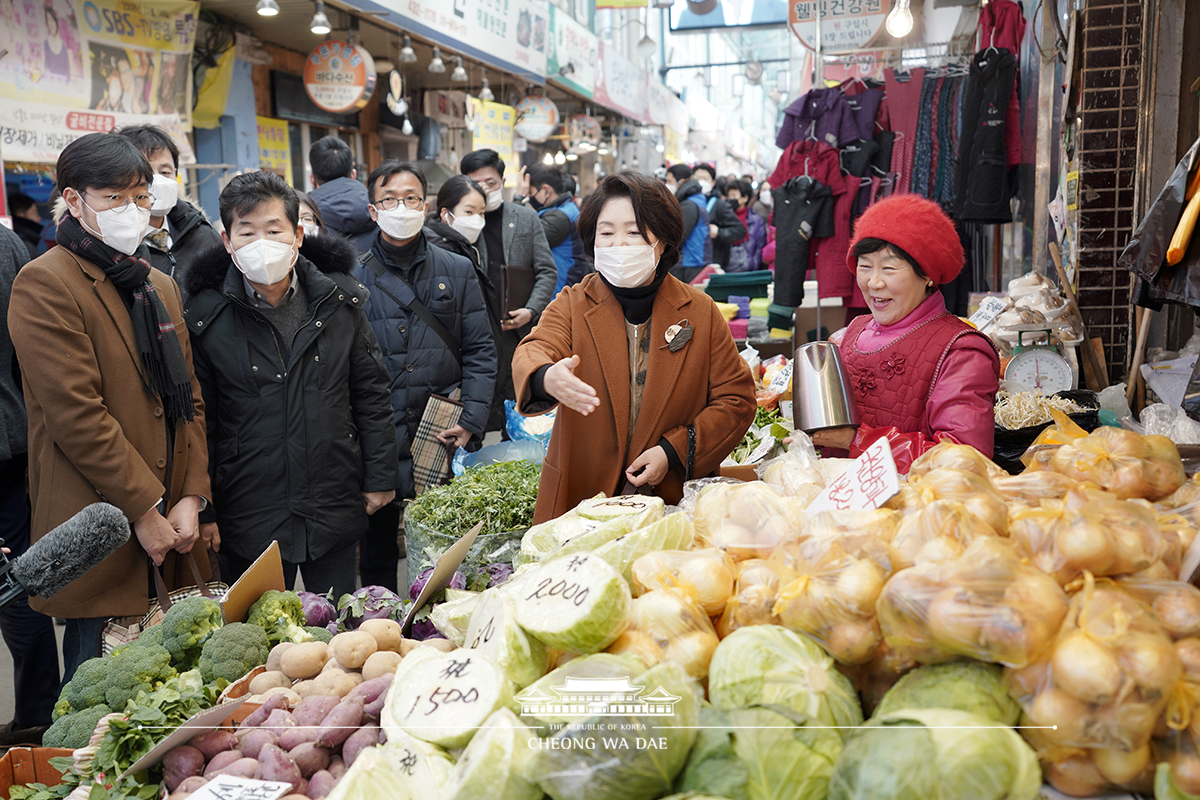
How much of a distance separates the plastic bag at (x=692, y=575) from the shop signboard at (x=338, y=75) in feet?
24.2

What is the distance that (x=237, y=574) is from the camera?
3033mm

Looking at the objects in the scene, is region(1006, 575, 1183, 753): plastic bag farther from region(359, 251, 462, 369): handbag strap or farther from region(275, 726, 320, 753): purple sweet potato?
region(359, 251, 462, 369): handbag strap

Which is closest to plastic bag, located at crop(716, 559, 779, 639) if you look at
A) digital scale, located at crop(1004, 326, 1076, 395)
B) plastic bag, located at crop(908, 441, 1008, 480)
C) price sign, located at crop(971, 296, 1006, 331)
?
plastic bag, located at crop(908, 441, 1008, 480)

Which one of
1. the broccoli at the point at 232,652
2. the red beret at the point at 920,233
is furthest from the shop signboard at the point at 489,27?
the broccoli at the point at 232,652

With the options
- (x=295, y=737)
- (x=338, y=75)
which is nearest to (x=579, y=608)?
(x=295, y=737)

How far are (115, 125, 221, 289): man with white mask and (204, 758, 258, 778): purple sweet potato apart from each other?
2381mm

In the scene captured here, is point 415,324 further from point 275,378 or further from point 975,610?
point 975,610

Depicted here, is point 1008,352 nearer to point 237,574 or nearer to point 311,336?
point 311,336

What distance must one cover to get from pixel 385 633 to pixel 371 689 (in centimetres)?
27

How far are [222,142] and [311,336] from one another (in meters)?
6.19

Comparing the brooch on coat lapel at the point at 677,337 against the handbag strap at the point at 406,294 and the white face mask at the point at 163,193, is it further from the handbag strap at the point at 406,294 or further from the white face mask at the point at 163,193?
the white face mask at the point at 163,193

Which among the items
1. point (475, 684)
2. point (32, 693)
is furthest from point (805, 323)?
point (475, 684)

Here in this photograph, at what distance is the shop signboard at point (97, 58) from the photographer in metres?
5.44

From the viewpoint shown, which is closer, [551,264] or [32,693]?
[32,693]
